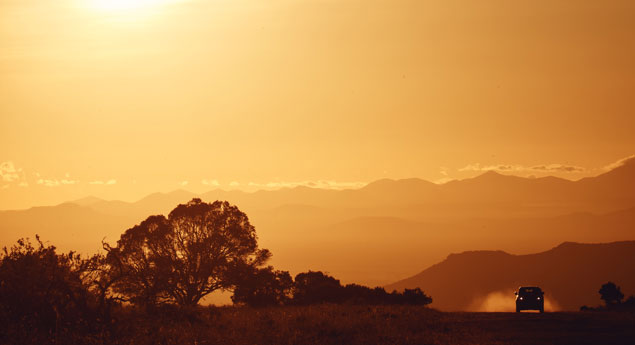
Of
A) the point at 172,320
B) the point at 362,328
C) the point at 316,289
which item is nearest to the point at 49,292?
the point at 172,320

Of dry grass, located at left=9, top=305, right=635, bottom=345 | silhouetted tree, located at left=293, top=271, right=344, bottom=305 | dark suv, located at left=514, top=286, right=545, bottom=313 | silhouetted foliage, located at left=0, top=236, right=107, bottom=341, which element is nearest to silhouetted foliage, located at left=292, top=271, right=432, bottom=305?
silhouetted tree, located at left=293, top=271, right=344, bottom=305

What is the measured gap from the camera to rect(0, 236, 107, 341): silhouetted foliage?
28078 millimetres

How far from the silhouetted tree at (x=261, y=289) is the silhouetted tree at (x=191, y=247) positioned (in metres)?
1.04

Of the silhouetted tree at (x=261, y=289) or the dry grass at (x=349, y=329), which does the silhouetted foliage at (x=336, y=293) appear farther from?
the dry grass at (x=349, y=329)

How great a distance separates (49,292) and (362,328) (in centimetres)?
1322

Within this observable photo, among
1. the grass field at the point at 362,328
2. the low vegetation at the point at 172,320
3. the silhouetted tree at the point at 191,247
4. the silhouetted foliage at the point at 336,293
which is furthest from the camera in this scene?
the silhouetted foliage at the point at 336,293

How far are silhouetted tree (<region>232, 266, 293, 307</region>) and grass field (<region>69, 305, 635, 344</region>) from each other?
18.5 m

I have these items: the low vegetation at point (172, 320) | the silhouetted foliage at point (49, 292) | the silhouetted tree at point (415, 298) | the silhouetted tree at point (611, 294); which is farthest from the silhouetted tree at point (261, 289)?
the silhouetted foliage at point (49, 292)

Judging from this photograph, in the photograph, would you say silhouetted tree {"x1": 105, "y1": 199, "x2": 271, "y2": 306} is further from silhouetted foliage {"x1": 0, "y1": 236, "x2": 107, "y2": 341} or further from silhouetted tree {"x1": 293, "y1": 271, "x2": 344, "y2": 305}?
silhouetted foliage {"x1": 0, "y1": 236, "x2": 107, "y2": 341}

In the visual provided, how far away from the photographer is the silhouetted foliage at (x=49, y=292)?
Result: 28078mm

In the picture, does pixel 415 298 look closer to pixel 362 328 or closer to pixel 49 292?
pixel 362 328

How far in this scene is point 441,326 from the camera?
1414 inches

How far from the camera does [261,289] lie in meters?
60.5

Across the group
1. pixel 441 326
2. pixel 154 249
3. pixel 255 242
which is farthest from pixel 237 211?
pixel 441 326
